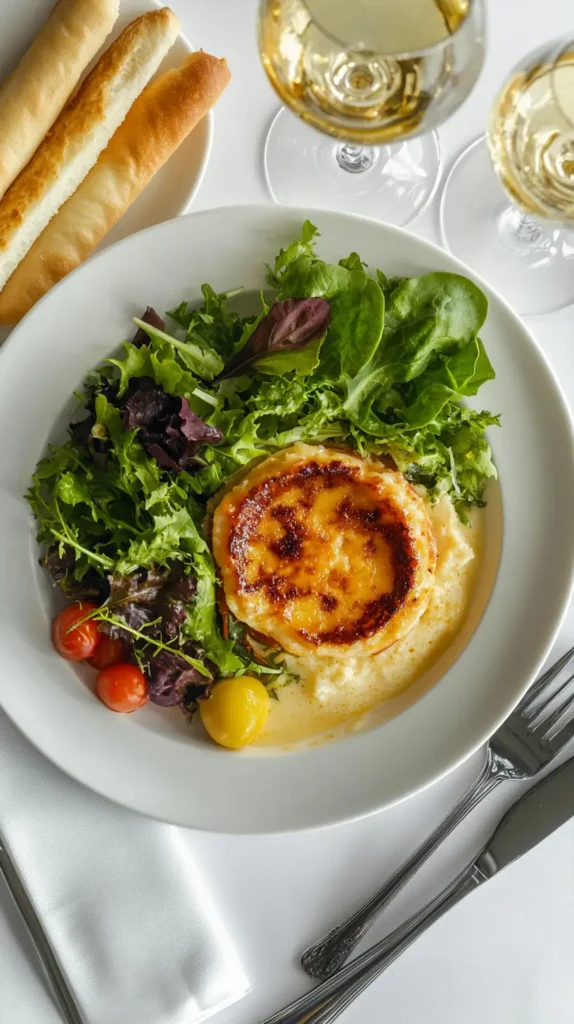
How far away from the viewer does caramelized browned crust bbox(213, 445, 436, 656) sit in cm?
288

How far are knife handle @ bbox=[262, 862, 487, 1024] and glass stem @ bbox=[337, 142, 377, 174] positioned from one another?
2.62m

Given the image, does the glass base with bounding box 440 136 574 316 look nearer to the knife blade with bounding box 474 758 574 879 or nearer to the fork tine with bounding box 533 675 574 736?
the fork tine with bounding box 533 675 574 736

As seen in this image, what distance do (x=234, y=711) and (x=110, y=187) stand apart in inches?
72.1

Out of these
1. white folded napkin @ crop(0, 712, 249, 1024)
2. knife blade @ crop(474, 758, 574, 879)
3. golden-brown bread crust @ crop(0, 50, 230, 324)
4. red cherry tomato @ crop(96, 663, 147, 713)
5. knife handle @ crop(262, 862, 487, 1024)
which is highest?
golden-brown bread crust @ crop(0, 50, 230, 324)

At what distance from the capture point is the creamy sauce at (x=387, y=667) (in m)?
2.96

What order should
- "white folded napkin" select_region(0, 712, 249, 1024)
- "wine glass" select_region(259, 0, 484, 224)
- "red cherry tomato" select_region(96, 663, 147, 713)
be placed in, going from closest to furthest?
"wine glass" select_region(259, 0, 484, 224) → "red cherry tomato" select_region(96, 663, 147, 713) → "white folded napkin" select_region(0, 712, 249, 1024)

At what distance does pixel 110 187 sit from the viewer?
294 cm

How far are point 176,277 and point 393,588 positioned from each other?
1262 millimetres

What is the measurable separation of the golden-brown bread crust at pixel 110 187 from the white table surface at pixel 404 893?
25 cm

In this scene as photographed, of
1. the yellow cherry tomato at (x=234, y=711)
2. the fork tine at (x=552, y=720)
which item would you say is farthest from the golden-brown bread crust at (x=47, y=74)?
the fork tine at (x=552, y=720)

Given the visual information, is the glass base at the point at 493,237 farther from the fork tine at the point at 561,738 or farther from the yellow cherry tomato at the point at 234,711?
the yellow cherry tomato at the point at 234,711

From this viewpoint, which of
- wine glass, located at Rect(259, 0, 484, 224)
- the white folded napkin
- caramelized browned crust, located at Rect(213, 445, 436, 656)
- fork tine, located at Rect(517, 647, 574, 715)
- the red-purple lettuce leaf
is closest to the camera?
wine glass, located at Rect(259, 0, 484, 224)

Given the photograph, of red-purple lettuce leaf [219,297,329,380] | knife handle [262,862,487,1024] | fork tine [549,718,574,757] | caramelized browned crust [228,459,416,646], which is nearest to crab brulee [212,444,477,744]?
caramelized browned crust [228,459,416,646]

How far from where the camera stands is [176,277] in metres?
2.79
